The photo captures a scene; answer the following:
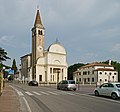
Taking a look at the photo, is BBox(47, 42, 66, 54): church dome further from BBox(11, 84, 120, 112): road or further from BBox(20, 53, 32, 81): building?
BBox(11, 84, 120, 112): road

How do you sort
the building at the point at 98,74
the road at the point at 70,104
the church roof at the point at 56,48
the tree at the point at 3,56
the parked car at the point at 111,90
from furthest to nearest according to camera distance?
1. the building at the point at 98,74
2. the church roof at the point at 56,48
3. the tree at the point at 3,56
4. the parked car at the point at 111,90
5. the road at the point at 70,104

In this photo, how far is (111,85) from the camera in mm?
21453

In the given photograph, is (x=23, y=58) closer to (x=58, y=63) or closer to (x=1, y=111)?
(x=58, y=63)

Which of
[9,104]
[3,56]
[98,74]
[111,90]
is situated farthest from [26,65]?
[9,104]

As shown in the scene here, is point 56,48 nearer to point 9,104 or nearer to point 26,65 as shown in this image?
point 26,65

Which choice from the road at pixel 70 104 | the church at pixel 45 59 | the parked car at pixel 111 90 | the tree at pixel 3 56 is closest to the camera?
the road at pixel 70 104

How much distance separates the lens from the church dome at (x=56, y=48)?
89319 mm

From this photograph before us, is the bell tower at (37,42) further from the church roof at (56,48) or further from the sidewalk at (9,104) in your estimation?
the sidewalk at (9,104)

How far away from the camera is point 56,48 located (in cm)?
9025

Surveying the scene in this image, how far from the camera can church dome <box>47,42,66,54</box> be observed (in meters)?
89.3

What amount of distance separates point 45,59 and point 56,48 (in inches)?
240

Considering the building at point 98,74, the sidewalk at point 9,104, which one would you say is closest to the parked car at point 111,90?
the sidewalk at point 9,104

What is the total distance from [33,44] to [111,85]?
2860 inches

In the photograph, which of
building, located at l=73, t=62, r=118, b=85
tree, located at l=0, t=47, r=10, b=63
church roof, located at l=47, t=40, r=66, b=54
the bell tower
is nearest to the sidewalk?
tree, located at l=0, t=47, r=10, b=63
